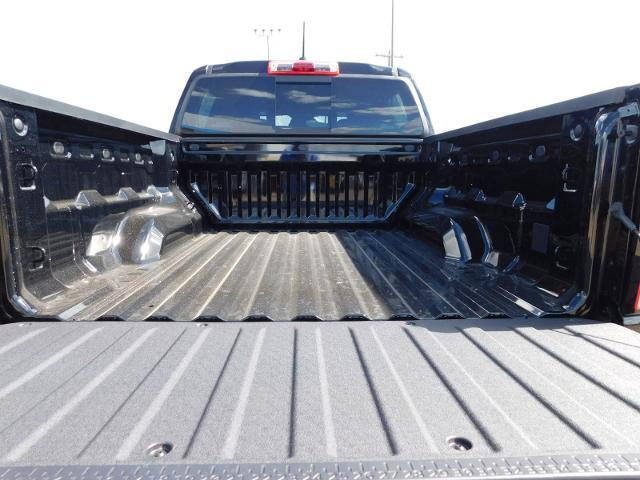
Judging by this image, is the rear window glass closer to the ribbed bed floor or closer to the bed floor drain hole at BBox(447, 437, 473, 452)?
the ribbed bed floor

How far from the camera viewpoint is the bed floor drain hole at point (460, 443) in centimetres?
96

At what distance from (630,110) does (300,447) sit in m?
1.69

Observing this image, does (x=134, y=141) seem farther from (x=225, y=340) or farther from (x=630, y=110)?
(x=630, y=110)

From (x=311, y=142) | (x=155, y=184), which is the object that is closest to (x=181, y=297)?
(x=155, y=184)

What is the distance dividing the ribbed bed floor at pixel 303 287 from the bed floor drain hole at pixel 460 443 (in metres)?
0.85

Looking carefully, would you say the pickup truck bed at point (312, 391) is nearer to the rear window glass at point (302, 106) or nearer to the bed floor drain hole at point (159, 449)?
the bed floor drain hole at point (159, 449)

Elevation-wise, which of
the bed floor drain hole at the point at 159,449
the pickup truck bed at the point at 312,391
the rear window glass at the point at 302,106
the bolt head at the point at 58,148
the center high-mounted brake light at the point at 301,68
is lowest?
the bed floor drain hole at the point at 159,449

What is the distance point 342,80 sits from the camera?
13.5ft

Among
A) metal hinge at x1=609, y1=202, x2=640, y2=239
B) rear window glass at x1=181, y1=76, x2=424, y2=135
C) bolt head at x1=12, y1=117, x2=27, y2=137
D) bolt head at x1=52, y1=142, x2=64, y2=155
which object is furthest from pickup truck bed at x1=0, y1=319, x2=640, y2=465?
rear window glass at x1=181, y1=76, x2=424, y2=135

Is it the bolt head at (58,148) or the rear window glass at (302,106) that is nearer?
the bolt head at (58,148)

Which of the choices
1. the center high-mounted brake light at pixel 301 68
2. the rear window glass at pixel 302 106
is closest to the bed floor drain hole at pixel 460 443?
the rear window glass at pixel 302 106

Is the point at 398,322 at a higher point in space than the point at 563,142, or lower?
lower

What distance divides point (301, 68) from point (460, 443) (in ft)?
12.2

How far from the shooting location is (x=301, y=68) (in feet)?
13.2
